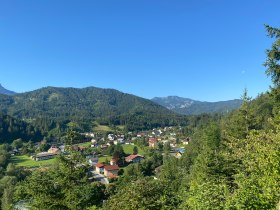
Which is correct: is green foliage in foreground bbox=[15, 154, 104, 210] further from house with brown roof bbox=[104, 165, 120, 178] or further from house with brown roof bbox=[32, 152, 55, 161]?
house with brown roof bbox=[32, 152, 55, 161]

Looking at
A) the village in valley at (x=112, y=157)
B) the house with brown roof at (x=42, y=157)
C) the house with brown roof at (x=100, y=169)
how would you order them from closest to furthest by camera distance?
the village in valley at (x=112, y=157), the house with brown roof at (x=100, y=169), the house with brown roof at (x=42, y=157)

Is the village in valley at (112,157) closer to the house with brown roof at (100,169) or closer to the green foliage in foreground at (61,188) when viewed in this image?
the house with brown roof at (100,169)

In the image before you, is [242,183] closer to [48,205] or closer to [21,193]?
[48,205]

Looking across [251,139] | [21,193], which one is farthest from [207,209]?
[21,193]

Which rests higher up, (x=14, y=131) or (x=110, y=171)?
(x=14, y=131)

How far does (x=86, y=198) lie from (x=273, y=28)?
639 inches

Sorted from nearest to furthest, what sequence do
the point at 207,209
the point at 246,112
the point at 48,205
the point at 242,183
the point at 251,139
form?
the point at 207,209 → the point at 242,183 → the point at 48,205 → the point at 251,139 → the point at 246,112

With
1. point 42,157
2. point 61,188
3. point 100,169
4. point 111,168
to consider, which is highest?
point 61,188

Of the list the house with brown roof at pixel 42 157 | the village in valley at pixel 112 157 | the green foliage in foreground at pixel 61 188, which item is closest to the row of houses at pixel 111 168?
the village in valley at pixel 112 157

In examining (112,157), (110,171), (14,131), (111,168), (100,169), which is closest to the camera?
(110,171)

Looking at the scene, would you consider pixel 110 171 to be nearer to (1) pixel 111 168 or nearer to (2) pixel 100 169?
(1) pixel 111 168

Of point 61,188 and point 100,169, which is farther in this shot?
point 100,169

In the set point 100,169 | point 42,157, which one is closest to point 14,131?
point 42,157

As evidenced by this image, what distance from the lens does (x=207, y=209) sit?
28.1 feet
